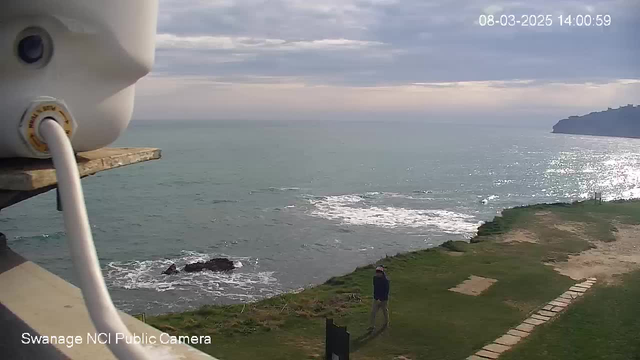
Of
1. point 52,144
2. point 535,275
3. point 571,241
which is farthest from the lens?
point 571,241

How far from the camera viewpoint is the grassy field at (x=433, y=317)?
10977 millimetres

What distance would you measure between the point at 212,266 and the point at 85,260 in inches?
1036

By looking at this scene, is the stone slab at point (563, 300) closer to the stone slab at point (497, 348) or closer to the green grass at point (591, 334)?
the green grass at point (591, 334)

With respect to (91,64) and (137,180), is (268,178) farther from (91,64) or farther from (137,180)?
(91,64)

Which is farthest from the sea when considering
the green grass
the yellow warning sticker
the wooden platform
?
the yellow warning sticker

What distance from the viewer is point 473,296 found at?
581 inches

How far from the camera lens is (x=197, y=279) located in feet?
87.3

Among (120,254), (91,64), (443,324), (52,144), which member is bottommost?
(120,254)

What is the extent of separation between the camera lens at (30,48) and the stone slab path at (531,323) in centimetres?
895

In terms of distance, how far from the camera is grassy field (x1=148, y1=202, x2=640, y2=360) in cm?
1098

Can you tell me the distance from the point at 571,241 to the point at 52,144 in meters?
24.0

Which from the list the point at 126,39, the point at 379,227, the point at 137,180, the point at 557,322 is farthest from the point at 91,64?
the point at 137,180

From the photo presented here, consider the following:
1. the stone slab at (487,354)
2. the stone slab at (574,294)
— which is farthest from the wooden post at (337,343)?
the stone slab at (574,294)

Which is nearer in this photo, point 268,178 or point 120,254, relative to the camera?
point 120,254
